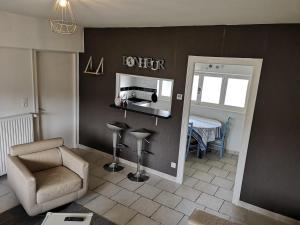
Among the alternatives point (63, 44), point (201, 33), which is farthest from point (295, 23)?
point (63, 44)

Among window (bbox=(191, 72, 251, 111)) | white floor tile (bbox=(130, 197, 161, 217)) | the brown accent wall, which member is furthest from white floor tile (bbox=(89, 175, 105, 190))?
window (bbox=(191, 72, 251, 111))

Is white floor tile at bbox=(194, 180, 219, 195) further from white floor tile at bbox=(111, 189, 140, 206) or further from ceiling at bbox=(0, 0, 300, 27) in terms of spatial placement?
ceiling at bbox=(0, 0, 300, 27)

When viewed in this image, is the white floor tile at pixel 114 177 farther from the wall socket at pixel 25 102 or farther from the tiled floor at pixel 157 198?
the wall socket at pixel 25 102

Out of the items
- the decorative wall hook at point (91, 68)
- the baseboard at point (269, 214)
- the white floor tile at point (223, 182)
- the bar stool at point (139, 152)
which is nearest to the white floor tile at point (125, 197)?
the bar stool at point (139, 152)

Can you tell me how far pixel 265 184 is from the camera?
3178mm

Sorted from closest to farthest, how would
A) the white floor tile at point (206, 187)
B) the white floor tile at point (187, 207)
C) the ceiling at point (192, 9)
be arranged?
the ceiling at point (192, 9) < the white floor tile at point (187, 207) < the white floor tile at point (206, 187)

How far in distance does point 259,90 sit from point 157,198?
2121mm

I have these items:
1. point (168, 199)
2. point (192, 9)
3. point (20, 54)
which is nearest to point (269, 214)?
point (168, 199)

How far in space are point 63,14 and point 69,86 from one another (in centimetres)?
186

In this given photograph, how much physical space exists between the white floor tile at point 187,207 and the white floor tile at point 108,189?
968mm

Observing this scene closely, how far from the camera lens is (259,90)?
9.92ft

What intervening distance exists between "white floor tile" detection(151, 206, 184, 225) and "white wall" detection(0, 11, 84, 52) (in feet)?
10.5

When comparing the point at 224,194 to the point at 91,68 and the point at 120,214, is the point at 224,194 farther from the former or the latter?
the point at 91,68

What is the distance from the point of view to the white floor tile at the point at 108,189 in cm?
348
